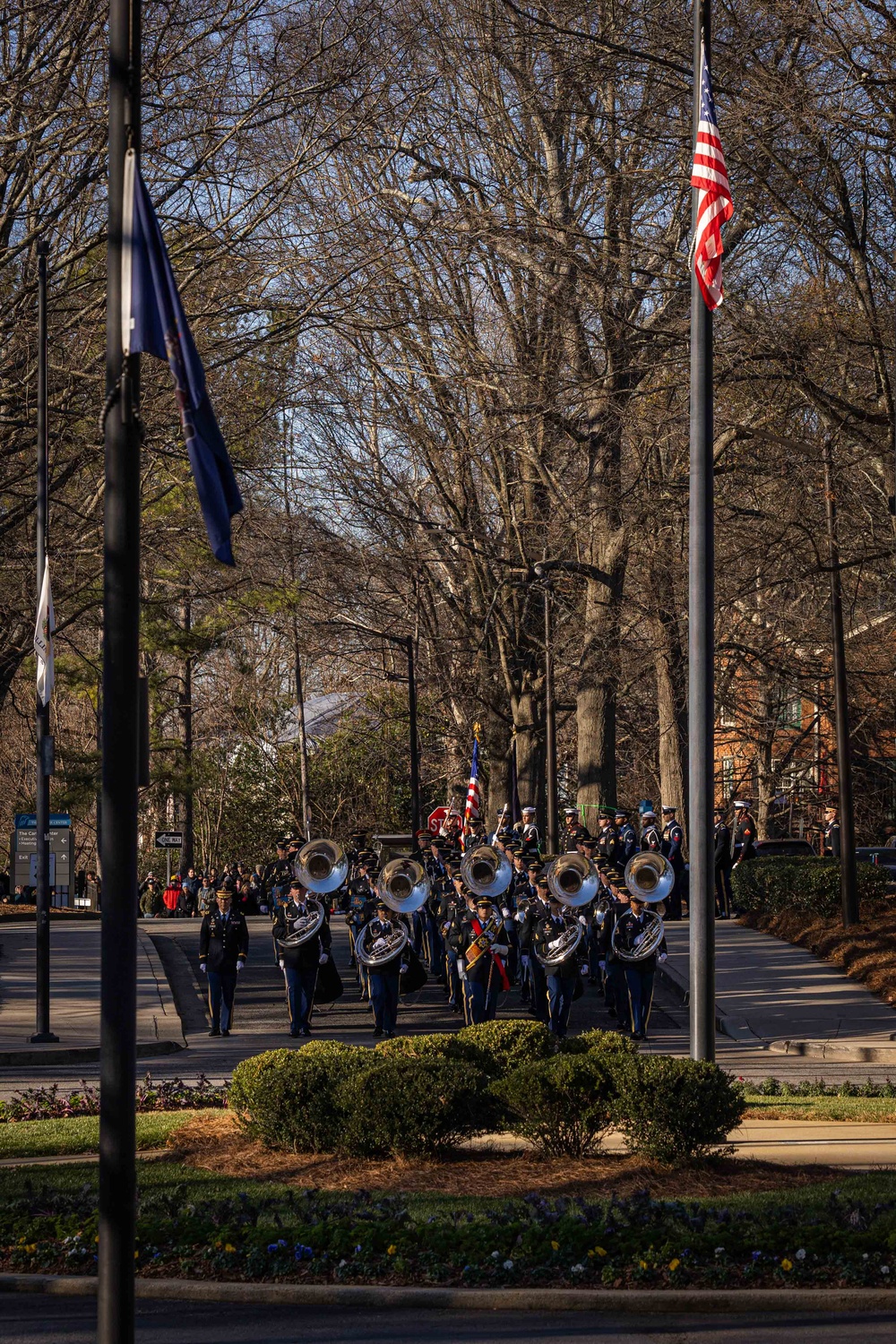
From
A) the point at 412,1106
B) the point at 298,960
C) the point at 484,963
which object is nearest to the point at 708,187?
the point at 412,1106

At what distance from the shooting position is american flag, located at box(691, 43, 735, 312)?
40.3 feet

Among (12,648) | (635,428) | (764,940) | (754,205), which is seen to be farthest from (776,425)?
(12,648)

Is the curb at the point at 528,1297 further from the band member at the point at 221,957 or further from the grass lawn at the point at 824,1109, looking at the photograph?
the band member at the point at 221,957

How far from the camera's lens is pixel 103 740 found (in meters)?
5.76

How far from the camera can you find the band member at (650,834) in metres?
25.8

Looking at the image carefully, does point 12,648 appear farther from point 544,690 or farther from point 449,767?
point 449,767

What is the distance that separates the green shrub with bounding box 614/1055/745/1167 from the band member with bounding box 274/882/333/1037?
9.38m

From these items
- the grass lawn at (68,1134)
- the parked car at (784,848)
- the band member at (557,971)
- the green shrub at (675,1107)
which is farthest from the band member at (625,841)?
the green shrub at (675,1107)

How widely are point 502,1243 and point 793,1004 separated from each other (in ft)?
41.1

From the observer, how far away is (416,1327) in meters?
7.48

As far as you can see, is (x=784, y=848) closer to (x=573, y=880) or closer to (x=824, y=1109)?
(x=573, y=880)

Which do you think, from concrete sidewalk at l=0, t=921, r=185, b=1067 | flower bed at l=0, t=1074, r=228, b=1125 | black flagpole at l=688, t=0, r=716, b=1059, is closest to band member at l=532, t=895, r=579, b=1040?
concrete sidewalk at l=0, t=921, r=185, b=1067

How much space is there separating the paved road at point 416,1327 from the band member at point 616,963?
1146 cm

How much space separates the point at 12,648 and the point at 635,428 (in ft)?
44.0
